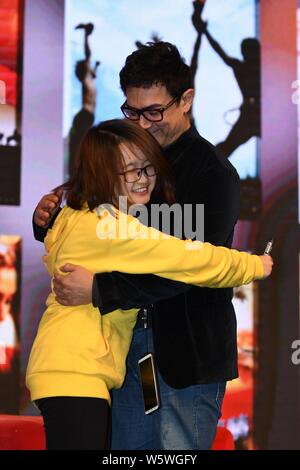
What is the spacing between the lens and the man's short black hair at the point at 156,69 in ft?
6.13

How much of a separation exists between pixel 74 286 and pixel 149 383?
1.02 ft

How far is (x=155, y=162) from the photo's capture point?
5.46 feet

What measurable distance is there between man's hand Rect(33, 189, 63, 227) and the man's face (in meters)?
0.27

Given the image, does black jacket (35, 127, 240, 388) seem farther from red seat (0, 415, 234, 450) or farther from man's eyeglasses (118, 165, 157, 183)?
red seat (0, 415, 234, 450)

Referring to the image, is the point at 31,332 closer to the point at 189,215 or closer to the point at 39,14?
the point at 39,14

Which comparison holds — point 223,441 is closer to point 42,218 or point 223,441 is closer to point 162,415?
point 162,415

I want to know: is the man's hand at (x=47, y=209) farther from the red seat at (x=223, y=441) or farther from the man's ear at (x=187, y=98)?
the red seat at (x=223, y=441)

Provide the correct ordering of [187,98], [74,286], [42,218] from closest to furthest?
[74,286]
[42,218]
[187,98]

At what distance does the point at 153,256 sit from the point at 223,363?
1.04 feet

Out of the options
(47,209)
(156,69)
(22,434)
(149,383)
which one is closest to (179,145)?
(156,69)

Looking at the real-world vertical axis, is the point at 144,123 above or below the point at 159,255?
above

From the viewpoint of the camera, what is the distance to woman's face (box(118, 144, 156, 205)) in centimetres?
164

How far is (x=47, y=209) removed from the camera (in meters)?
1.79

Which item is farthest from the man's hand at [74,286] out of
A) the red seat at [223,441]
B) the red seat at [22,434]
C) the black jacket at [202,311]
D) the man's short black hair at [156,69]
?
the red seat at [223,441]
